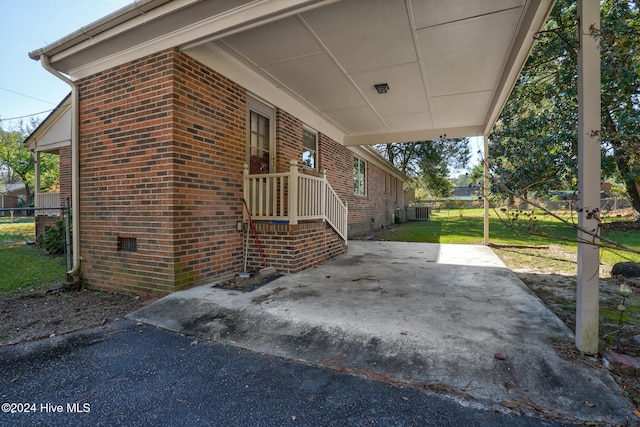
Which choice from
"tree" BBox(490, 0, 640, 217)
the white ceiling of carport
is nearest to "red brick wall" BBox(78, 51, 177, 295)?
the white ceiling of carport

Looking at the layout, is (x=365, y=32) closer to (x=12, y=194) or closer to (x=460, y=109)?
(x=460, y=109)

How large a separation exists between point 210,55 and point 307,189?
2.49 m

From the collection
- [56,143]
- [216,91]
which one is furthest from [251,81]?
[56,143]

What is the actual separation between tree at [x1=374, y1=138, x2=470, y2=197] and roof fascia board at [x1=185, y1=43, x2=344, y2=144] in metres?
16.9

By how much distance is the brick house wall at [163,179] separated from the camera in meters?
3.63

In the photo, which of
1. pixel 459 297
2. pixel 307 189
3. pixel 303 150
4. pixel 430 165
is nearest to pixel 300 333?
pixel 459 297

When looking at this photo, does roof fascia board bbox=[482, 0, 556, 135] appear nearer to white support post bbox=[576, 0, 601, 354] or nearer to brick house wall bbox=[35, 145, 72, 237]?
white support post bbox=[576, 0, 601, 354]

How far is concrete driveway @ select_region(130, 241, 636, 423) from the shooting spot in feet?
5.84

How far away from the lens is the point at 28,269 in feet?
18.4

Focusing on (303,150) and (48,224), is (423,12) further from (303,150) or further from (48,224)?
(48,224)

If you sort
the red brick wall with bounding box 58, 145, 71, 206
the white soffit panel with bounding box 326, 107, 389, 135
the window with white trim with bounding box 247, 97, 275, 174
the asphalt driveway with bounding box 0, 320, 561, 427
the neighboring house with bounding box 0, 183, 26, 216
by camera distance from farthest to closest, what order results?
1. the neighboring house with bounding box 0, 183, 26, 216
2. the red brick wall with bounding box 58, 145, 71, 206
3. the white soffit panel with bounding box 326, 107, 389, 135
4. the window with white trim with bounding box 247, 97, 275, 174
5. the asphalt driveway with bounding box 0, 320, 561, 427

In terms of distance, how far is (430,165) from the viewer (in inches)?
891

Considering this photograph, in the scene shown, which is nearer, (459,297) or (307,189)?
(459,297)

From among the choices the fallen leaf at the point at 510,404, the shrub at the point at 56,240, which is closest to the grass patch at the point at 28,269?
the shrub at the point at 56,240
